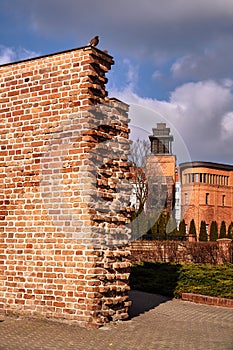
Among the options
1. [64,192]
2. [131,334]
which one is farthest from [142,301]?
[64,192]

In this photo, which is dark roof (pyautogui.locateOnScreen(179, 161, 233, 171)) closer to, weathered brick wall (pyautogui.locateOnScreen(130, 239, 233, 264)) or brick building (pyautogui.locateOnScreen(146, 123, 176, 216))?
brick building (pyautogui.locateOnScreen(146, 123, 176, 216))

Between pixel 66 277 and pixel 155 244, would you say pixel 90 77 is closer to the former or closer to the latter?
pixel 66 277

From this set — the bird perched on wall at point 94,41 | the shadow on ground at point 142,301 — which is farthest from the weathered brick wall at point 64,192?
the shadow on ground at point 142,301

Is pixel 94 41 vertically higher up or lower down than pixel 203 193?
lower down

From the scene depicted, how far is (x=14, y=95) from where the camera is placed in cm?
779

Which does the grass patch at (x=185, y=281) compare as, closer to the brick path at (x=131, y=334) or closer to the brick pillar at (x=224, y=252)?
the brick path at (x=131, y=334)

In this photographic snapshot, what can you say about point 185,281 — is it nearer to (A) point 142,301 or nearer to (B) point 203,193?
(A) point 142,301

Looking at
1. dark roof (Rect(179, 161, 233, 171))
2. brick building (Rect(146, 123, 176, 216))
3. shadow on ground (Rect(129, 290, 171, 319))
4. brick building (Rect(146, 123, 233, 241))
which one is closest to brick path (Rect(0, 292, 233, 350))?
shadow on ground (Rect(129, 290, 171, 319))

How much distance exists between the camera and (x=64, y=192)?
7047 millimetres

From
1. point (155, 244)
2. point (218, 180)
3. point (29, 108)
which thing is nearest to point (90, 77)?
point (29, 108)

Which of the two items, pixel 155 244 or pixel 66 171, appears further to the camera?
pixel 155 244

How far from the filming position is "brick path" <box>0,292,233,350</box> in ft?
19.1

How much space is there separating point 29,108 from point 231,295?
644 cm

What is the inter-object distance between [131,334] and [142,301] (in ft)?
11.6
